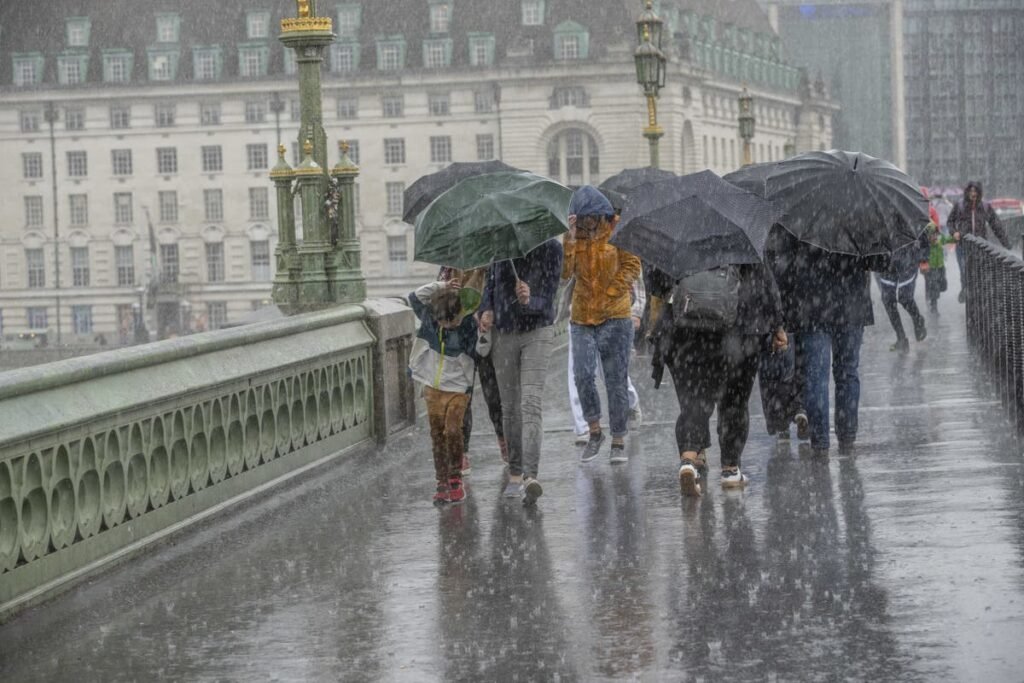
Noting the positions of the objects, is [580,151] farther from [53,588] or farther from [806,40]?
[53,588]

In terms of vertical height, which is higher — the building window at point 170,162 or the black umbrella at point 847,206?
the building window at point 170,162

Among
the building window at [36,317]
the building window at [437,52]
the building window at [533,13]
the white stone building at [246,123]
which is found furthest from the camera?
the building window at [36,317]

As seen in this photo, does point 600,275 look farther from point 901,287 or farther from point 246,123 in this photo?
point 246,123

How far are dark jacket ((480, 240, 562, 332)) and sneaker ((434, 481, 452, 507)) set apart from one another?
36.9 inches

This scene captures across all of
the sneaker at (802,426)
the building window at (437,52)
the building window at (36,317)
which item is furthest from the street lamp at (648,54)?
the building window at (36,317)

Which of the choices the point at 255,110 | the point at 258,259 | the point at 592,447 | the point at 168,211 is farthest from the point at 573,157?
the point at 592,447

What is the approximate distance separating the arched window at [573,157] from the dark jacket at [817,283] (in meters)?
99.6

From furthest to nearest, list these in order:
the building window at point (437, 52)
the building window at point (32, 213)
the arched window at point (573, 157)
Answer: the building window at point (32, 213) < the building window at point (437, 52) < the arched window at point (573, 157)

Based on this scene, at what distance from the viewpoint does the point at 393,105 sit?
115625mm

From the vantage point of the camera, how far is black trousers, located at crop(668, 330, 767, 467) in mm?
11398

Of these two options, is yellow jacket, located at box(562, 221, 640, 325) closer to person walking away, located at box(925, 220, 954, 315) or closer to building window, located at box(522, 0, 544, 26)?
person walking away, located at box(925, 220, 954, 315)

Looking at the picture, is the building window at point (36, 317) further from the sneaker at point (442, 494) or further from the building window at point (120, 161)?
the sneaker at point (442, 494)

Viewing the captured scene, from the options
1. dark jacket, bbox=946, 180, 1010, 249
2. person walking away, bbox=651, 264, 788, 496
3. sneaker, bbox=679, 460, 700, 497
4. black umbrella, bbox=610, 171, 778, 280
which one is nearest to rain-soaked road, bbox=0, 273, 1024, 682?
sneaker, bbox=679, 460, 700, 497

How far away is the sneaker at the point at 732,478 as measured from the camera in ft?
37.8
